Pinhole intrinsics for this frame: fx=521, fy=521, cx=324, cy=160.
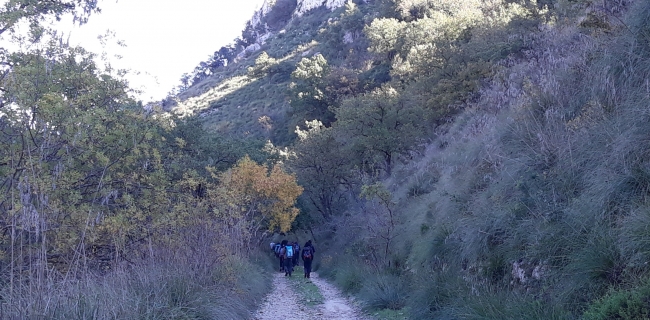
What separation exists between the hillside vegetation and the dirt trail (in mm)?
533

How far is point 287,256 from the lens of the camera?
73.3 ft

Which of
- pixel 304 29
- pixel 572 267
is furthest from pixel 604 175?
pixel 304 29

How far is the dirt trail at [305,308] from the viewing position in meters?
11.4

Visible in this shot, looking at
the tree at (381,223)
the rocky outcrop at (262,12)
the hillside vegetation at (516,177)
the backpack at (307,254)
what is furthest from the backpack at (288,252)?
the rocky outcrop at (262,12)

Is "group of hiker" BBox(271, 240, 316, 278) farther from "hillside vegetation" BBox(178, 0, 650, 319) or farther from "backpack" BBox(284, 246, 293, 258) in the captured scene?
"hillside vegetation" BBox(178, 0, 650, 319)

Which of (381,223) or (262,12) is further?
(262,12)

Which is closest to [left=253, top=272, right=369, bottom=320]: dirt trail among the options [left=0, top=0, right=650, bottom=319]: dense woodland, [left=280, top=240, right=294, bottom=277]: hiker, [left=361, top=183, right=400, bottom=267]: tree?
[left=0, top=0, right=650, bottom=319]: dense woodland

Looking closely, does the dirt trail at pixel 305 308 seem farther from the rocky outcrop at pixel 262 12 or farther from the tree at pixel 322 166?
the rocky outcrop at pixel 262 12

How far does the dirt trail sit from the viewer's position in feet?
37.3

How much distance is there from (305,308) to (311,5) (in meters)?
89.2

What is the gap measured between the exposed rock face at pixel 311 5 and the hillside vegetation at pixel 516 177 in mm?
66225

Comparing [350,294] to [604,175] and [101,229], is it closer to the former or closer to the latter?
[101,229]

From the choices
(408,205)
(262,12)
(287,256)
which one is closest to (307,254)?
(287,256)

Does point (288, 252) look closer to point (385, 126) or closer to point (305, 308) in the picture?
point (385, 126)
